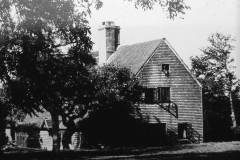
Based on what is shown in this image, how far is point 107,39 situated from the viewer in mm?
47500

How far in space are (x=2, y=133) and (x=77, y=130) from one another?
1446cm

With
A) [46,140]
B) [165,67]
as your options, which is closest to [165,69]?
[165,67]

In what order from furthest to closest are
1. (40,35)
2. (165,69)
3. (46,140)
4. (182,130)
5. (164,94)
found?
(46,140), (182,130), (165,69), (164,94), (40,35)

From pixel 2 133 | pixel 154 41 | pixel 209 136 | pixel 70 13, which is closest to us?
pixel 70 13

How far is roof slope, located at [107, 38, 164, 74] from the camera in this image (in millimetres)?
39844

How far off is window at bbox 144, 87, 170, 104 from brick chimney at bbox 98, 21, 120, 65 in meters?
10.5

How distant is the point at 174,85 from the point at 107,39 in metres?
11.8

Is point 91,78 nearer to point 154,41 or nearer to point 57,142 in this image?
point 57,142

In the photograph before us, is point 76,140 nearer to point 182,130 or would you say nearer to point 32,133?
point 32,133

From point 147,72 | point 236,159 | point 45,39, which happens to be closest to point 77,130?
point 147,72

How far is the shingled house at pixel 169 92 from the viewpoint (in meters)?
39.1

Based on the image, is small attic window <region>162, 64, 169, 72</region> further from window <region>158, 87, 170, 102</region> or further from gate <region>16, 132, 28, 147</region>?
gate <region>16, 132, 28, 147</region>

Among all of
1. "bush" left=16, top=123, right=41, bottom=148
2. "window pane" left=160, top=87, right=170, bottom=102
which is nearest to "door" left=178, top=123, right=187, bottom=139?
"window pane" left=160, top=87, right=170, bottom=102

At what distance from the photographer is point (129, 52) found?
45.2m
